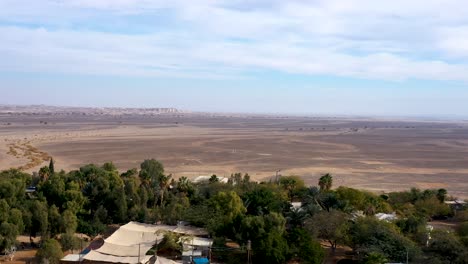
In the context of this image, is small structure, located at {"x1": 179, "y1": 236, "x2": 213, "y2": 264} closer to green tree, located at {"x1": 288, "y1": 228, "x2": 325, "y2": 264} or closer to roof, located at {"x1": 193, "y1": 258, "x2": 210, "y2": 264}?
roof, located at {"x1": 193, "y1": 258, "x2": 210, "y2": 264}

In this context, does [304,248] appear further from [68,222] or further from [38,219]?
[38,219]

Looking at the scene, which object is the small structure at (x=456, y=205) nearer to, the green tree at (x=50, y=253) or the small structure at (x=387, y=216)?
the small structure at (x=387, y=216)

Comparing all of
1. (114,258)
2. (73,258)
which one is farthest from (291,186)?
(73,258)

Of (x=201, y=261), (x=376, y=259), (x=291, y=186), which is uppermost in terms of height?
(x=291, y=186)

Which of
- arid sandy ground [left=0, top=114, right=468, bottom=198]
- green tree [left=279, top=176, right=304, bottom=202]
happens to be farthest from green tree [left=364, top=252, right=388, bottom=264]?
arid sandy ground [left=0, top=114, right=468, bottom=198]

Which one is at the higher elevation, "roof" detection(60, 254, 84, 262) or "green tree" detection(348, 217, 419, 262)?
"green tree" detection(348, 217, 419, 262)

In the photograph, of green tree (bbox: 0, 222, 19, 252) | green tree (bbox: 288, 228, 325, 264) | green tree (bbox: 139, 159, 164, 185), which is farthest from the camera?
green tree (bbox: 139, 159, 164, 185)

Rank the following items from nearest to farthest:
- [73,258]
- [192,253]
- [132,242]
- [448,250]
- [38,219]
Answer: [448,250], [73,258], [192,253], [132,242], [38,219]

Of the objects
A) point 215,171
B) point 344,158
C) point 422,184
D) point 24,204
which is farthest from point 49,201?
point 344,158

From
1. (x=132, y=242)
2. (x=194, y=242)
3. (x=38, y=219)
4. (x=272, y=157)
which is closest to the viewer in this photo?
(x=194, y=242)

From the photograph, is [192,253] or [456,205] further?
[456,205]

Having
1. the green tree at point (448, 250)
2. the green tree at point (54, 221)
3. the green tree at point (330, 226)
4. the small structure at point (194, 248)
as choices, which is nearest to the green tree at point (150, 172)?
the green tree at point (54, 221)

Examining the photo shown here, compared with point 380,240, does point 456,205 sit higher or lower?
lower
